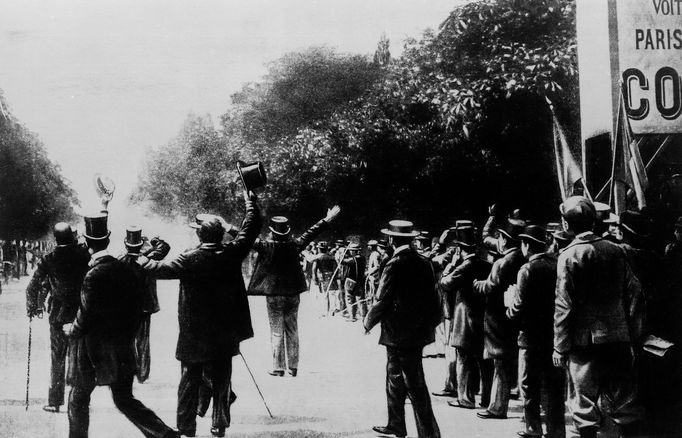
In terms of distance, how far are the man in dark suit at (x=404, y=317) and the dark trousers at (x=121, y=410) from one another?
1.97m

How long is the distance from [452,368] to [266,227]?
365 centimetres

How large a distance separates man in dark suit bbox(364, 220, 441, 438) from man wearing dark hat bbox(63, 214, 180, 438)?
78.2 inches

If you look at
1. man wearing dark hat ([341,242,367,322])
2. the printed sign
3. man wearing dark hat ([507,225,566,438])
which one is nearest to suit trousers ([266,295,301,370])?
man wearing dark hat ([507,225,566,438])

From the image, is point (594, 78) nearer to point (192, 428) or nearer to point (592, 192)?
point (592, 192)

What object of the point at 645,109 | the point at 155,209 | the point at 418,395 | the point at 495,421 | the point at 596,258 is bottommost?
the point at 495,421

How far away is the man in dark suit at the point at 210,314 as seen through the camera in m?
6.86

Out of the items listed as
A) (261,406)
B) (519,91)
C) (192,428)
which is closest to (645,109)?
(519,91)

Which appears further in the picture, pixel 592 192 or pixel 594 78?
pixel 592 192

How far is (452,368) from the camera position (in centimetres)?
902

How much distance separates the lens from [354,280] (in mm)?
17234

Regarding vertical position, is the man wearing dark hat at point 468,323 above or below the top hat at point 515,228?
below

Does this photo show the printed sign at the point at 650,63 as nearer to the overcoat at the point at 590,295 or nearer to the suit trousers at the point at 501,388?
the suit trousers at the point at 501,388

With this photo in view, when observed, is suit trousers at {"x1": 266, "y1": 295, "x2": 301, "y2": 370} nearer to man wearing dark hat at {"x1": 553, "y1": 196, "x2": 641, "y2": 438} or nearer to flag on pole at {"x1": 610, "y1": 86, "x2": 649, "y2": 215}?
flag on pole at {"x1": 610, "y1": 86, "x2": 649, "y2": 215}

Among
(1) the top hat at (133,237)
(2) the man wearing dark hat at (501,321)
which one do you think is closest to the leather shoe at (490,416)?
(2) the man wearing dark hat at (501,321)
